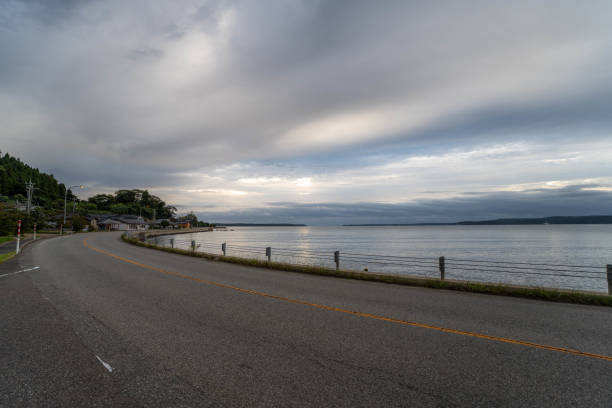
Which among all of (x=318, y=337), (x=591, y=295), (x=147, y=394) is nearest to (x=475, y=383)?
(x=318, y=337)

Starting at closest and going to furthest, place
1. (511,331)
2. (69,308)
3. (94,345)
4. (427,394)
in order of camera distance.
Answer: (427,394) → (94,345) → (511,331) → (69,308)

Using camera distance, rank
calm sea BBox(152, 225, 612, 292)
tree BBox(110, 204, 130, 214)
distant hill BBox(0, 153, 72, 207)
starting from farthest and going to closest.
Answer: tree BBox(110, 204, 130, 214)
distant hill BBox(0, 153, 72, 207)
calm sea BBox(152, 225, 612, 292)

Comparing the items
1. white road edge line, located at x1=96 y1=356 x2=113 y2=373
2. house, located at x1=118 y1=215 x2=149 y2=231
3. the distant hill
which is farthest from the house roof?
white road edge line, located at x1=96 y1=356 x2=113 y2=373

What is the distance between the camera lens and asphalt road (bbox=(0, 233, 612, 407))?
355 centimetres

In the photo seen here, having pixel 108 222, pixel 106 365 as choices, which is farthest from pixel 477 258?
pixel 108 222

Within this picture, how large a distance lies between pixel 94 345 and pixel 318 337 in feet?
12.2

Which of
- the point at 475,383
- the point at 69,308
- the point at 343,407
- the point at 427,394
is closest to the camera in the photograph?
the point at 343,407

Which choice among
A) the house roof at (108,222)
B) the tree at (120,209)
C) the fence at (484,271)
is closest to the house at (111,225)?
the house roof at (108,222)

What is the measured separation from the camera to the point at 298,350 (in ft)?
15.5

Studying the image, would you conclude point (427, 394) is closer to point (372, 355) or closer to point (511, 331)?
point (372, 355)

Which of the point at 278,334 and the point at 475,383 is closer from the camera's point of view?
the point at 475,383

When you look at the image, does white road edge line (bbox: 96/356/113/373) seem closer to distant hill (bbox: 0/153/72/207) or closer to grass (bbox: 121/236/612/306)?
grass (bbox: 121/236/612/306)

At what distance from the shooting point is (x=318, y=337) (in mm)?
5309

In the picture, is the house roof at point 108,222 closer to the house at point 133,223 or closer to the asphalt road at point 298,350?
the house at point 133,223
